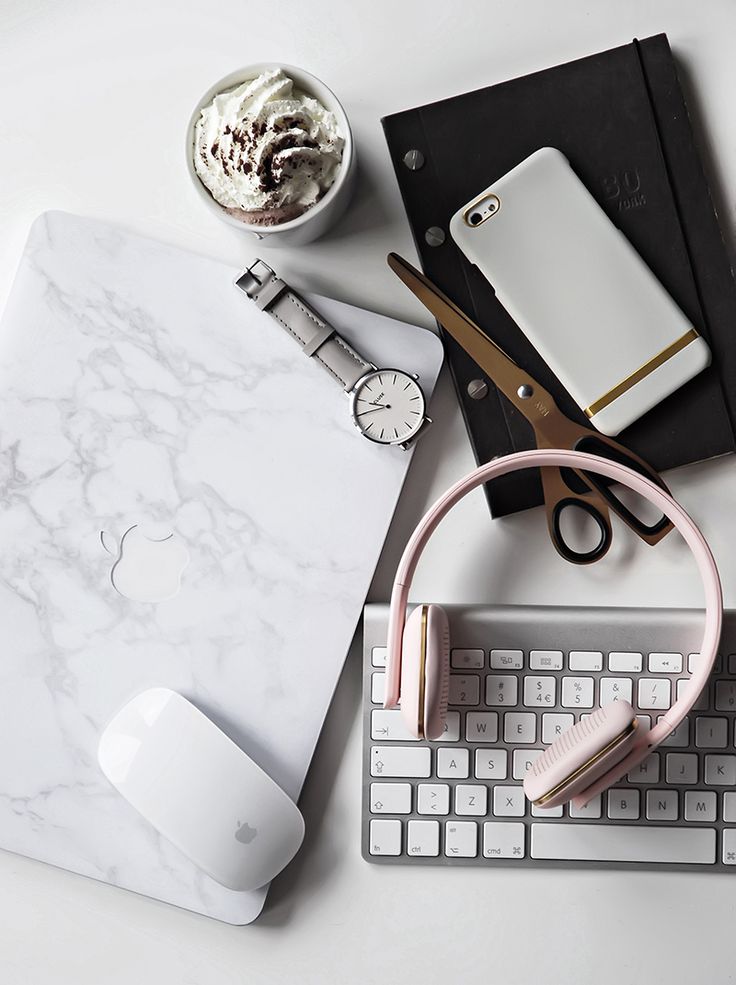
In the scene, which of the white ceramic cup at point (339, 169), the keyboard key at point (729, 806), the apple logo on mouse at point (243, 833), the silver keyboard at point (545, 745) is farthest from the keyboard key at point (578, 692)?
the white ceramic cup at point (339, 169)

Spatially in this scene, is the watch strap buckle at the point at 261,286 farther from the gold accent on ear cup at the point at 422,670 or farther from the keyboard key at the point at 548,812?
the keyboard key at the point at 548,812

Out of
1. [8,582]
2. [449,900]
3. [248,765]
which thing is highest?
[8,582]

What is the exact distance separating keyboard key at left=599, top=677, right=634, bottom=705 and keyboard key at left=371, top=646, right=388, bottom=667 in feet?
0.45

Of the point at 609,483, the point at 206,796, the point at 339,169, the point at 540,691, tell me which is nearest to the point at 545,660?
the point at 540,691

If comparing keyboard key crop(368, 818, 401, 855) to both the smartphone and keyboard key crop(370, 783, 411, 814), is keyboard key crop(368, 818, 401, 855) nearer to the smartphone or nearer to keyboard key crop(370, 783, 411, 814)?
keyboard key crop(370, 783, 411, 814)

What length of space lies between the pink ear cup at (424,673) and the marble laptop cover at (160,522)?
0.08 meters

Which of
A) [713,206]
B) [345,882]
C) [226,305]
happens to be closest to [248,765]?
[345,882]

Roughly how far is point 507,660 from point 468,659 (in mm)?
25

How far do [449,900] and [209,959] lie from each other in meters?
Result: 0.17

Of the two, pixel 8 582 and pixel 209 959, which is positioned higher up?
pixel 8 582

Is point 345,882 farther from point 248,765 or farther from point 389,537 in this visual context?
point 389,537

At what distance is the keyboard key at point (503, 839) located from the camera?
2.04 ft

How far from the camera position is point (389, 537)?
65 centimetres

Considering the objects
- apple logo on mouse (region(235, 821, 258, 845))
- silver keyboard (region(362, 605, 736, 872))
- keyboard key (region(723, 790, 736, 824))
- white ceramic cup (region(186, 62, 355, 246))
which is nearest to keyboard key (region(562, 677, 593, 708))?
silver keyboard (region(362, 605, 736, 872))
